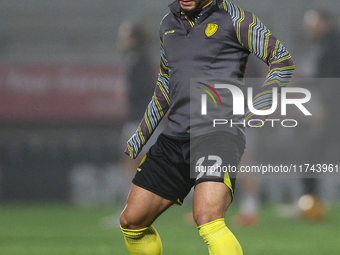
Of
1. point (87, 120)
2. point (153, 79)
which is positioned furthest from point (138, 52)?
point (87, 120)

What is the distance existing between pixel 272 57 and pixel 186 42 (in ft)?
1.48

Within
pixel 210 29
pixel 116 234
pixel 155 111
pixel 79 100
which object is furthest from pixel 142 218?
pixel 79 100

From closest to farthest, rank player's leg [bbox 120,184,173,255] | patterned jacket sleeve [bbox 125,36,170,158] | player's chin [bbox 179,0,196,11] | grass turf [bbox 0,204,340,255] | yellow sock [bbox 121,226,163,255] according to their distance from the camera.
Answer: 1. player's chin [bbox 179,0,196,11]
2. player's leg [bbox 120,184,173,255]
3. yellow sock [bbox 121,226,163,255]
4. patterned jacket sleeve [bbox 125,36,170,158]
5. grass turf [bbox 0,204,340,255]

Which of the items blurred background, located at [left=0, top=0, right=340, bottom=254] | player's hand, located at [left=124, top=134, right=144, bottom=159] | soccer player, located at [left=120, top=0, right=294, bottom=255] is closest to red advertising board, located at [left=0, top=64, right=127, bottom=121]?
blurred background, located at [left=0, top=0, right=340, bottom=254]

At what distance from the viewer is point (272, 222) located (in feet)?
19.0

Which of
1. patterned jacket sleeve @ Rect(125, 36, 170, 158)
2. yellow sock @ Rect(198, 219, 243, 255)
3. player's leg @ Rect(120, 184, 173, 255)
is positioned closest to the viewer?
yellow sock @ Rect(198, 219, 243, 255)

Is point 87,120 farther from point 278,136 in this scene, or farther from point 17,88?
point 278,136

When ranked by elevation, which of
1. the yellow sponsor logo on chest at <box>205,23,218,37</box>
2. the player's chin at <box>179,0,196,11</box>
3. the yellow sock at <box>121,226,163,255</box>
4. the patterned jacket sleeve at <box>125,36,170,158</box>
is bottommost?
the yellow sock at <box>121,226,163,255</box>

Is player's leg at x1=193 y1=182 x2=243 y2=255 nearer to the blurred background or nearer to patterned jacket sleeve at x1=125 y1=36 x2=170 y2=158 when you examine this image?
patterned jacket sleeve at x1=125 y1=36 x2=170 y2=158

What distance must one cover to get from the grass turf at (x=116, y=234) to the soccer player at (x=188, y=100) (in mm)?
1295

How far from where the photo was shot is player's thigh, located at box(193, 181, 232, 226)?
276 cm

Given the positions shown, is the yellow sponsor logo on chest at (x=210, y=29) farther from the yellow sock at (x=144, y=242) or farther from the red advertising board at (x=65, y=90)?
the red advertising board at (x=65, y=90)

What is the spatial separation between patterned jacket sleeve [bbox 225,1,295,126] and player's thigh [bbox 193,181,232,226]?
1.46ft

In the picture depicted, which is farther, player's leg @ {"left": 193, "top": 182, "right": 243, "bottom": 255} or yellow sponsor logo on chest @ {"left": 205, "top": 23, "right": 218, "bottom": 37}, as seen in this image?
yellow sponsor logo on chest @ {"left": 205, "top": 23, "right": 218, "bottom": 37}
